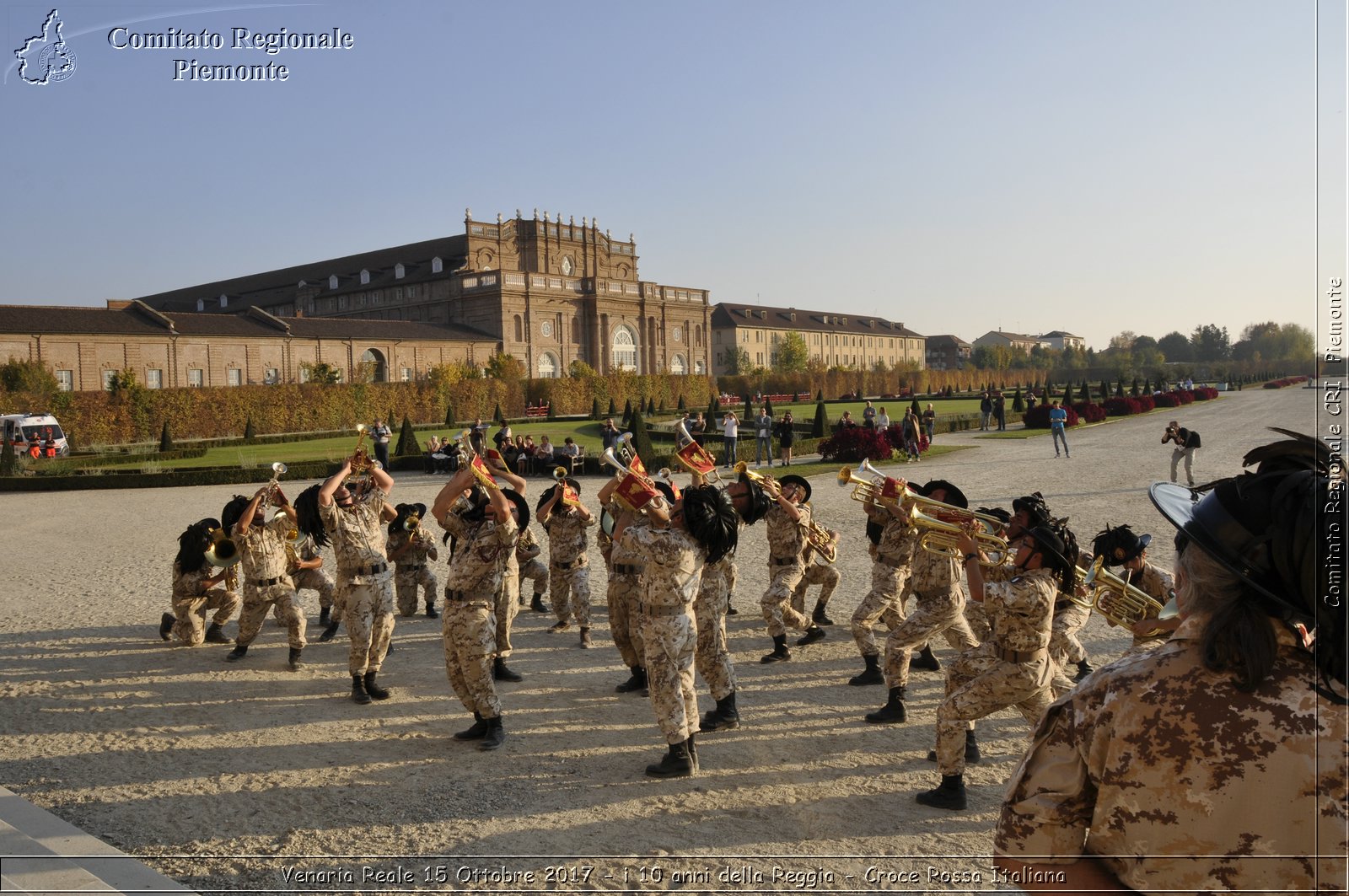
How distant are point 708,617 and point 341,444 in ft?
112

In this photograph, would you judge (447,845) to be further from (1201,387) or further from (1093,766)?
(1201,387)

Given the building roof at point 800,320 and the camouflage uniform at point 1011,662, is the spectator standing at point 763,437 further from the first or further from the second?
the building roof at point 800,320

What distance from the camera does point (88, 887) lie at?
4316mm

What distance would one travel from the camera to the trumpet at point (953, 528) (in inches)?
215

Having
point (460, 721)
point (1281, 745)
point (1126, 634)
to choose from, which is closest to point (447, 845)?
point (460, 721)

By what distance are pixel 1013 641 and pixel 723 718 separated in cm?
245

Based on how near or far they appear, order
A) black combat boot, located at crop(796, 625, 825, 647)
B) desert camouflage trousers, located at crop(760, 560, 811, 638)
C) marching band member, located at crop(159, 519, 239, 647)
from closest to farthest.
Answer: desert camouflage trousers, located at crop(760, 560, 811, 638) → black combat boot, located at crop(796, 625, 825, 647) → marching band member, located at crop(159, 519, 239, 647)

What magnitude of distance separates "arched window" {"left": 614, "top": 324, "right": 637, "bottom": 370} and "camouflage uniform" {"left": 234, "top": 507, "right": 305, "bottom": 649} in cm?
7135

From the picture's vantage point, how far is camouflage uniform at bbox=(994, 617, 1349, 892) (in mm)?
1895

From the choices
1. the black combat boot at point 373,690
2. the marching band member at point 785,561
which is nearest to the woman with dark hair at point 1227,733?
the marching band member at point 785,561

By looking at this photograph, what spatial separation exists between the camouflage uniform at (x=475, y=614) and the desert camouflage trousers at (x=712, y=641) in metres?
1.48


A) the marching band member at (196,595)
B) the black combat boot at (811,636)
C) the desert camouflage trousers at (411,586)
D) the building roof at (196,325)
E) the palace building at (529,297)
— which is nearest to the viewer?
the black combat boot at (811,636)

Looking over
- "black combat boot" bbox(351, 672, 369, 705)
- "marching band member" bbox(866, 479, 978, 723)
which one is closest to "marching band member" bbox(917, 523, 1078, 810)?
"marching band member" bbox(866, 479, 978, 723)

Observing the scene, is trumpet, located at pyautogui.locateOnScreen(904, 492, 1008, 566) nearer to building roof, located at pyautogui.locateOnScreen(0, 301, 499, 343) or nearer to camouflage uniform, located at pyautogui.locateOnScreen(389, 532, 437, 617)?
camouflage uniform, located at pyautogui.locateOnScreen(389, 532, 437, 617)
